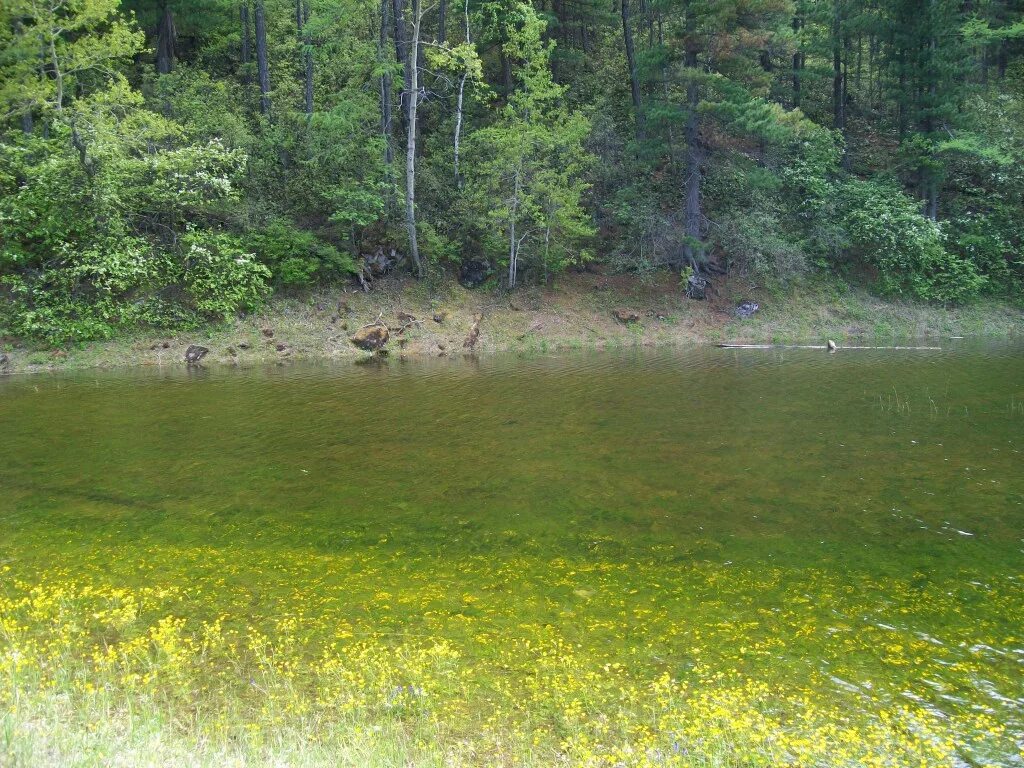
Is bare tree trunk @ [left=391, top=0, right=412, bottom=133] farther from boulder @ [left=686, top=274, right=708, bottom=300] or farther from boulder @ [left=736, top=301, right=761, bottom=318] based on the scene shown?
boulder @ [left=736, top=301, right=761, bottom=318]

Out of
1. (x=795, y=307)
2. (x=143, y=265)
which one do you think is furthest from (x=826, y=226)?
(x=143, y=265)

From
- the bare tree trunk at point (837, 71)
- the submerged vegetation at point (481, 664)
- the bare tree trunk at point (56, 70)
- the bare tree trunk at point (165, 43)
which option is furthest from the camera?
the bare tree trunk at point (837, 71)

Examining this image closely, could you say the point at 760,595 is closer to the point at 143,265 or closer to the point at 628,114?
the point at 143,265

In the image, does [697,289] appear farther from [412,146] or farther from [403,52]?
[403,52]

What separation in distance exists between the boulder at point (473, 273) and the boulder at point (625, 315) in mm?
5145

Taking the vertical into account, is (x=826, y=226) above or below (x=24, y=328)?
above

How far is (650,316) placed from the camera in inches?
1038

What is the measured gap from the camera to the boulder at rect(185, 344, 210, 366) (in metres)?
21.0

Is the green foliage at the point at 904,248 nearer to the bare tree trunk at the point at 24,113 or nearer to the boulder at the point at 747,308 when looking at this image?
the boulder at the point at 747,308

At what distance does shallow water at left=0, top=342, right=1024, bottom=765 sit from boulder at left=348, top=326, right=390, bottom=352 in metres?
6.73

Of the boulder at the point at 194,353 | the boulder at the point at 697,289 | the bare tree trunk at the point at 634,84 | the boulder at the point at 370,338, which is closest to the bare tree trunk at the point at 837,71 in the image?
the bare tree trunk at the point at 634,84

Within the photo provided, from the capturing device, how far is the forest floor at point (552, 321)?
72.5 ft

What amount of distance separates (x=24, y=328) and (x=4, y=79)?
8.94 meters

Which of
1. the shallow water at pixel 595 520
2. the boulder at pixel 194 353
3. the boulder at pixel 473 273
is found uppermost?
the boulder at pixel 473 273
